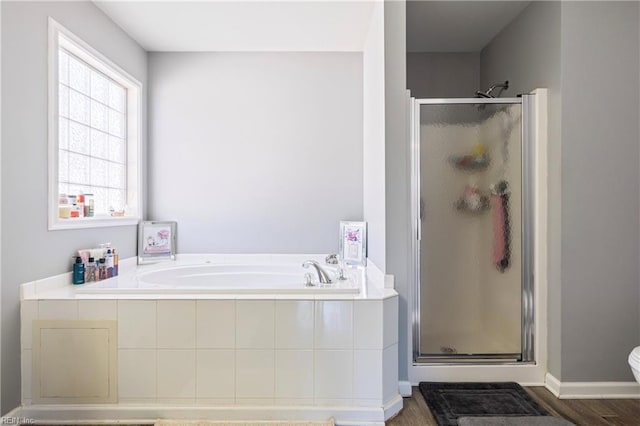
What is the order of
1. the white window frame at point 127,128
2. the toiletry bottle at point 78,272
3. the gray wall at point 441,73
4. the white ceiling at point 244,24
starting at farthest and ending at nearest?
the gray wall at point 441,73, the white ceiling at point 244,24, the toiletry bottle at point 78,272, the white window frame at point 127,128

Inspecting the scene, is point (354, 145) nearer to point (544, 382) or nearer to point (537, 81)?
point (537, 81)

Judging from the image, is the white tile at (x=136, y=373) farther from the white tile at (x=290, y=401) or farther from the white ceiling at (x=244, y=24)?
the white ceiling at (x=244, y=24)

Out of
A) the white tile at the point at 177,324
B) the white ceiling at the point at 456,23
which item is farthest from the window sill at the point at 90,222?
the white ceiling at the point at 456,23

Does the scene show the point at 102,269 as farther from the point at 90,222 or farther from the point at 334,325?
the point at 334,325

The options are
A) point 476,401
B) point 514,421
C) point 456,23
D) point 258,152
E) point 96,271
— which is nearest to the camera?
point 514,421

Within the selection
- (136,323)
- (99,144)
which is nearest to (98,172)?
(99,144)

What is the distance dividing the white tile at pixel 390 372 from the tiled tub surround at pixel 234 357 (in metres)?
0.03

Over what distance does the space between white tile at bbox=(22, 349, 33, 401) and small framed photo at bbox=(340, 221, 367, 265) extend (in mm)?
2057

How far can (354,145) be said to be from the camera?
326 cm

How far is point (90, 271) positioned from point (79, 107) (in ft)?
3.62

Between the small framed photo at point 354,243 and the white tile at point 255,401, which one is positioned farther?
the small framed photo at point 354,243

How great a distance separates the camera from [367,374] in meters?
1.97

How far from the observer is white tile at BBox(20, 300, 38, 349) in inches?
76.8

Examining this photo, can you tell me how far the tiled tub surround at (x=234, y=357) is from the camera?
195 cm
